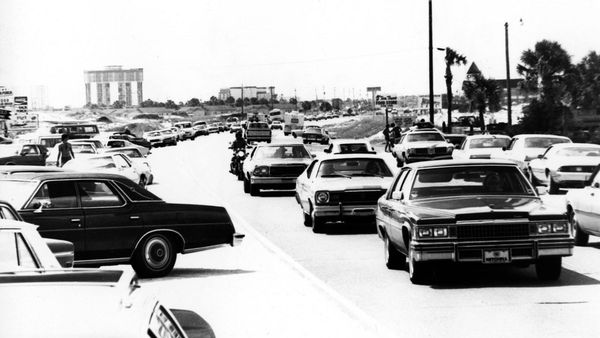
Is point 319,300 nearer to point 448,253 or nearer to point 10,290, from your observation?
point 448,253

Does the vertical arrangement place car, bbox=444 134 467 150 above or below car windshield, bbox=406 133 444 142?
below

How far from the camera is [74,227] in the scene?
40.0ft

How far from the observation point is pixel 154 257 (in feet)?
41.1

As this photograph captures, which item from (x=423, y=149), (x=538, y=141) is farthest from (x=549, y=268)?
(x=423, y=149)

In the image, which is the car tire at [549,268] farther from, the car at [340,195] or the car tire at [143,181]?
the car tire at [143,181]

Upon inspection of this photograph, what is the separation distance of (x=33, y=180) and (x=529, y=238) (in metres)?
5.93

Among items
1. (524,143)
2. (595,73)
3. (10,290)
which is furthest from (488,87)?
(10,290)

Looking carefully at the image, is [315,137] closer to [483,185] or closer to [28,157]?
[28,157]

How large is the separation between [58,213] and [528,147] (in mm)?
21613

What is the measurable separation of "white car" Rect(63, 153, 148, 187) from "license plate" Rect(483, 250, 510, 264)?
60.7ft

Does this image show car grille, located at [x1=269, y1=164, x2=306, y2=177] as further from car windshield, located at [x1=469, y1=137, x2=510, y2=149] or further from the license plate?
the license plate

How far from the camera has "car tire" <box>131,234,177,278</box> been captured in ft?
40.9

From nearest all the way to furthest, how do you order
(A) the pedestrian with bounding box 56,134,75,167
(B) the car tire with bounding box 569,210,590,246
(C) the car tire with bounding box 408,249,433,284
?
(C) the car tire with bounding box 408,249,433,284, (B) the car tire with bounding box 569,210,590,246, (A) the pedestrian with bounding box 56,134,75,167

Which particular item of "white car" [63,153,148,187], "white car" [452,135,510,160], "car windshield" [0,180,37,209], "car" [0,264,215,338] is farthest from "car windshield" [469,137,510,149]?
"car" [0,264,215,338]
